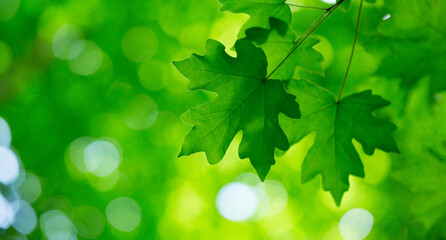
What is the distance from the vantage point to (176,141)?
8.38m

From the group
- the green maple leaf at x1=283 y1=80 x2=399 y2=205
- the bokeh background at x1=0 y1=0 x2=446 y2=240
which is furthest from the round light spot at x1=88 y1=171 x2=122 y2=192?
the green maple leaf at x1=283 y1=80 x2=399 y2=205

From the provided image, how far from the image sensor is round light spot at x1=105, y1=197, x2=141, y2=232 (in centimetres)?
880

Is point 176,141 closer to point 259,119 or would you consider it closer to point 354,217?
point 354,217

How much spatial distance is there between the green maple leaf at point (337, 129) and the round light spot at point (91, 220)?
Answer: 27.5 ft

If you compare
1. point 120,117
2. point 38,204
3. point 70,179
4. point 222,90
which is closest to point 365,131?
point 222,90

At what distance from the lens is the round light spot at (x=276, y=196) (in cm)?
823

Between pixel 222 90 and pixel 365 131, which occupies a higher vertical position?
pixel 222 90

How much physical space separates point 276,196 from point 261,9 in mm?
7240

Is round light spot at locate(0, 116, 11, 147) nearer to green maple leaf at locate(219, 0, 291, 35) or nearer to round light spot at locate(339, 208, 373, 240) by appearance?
round light spot at locate(339, 208, 373, 240)

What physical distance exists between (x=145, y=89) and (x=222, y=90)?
710cm

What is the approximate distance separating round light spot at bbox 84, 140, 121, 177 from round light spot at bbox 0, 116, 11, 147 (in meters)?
1.81

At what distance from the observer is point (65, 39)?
829cm

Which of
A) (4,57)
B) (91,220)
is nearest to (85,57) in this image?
(4,57)

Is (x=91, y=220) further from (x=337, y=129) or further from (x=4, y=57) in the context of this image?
(x=337, y=129)
